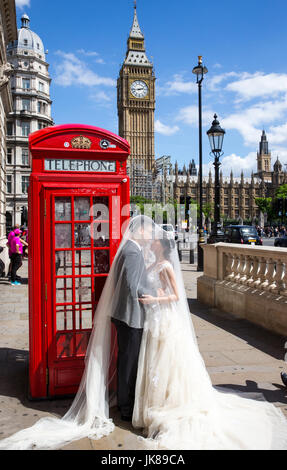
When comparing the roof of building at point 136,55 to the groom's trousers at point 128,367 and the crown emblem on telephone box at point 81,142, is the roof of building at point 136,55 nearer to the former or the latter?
the crown emblem on telephone box at point 81,142

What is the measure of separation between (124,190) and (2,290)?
314 inches

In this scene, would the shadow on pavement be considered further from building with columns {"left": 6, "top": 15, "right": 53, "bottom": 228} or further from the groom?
building with columns {"left": 6, "top": 15, "right": 53, "bottom": 228}

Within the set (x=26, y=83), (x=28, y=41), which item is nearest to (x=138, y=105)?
(x=28, y=41)

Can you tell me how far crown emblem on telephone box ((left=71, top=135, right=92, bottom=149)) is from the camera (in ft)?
13.1

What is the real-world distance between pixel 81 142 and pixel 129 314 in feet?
5.87

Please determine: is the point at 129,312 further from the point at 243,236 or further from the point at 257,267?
the point at 243,236

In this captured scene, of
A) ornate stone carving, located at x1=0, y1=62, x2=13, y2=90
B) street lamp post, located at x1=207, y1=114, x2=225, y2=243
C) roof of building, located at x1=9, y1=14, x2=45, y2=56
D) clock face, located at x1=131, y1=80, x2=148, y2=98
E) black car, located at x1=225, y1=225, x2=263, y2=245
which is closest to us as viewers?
street lamp post, located at x1=207, y1=114, x2=225, y2=243

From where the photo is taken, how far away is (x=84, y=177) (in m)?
3.95

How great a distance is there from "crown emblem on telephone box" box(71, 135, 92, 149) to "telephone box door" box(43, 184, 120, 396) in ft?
1.47

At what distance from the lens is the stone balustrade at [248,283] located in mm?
6133

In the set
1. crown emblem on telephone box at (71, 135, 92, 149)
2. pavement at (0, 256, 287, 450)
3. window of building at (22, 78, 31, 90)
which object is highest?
window of building at (22, 78, 31, 90)

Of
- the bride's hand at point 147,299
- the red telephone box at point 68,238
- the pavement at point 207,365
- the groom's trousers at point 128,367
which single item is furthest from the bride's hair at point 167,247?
the pavement at point 207,365

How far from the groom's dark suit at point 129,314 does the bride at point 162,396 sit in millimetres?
41

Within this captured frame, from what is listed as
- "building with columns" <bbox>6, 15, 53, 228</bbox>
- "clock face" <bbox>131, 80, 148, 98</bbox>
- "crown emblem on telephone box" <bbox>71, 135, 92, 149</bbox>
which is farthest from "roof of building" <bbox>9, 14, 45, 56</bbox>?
"clock face" <bbox>131, 80, 148, 98</bbox>
